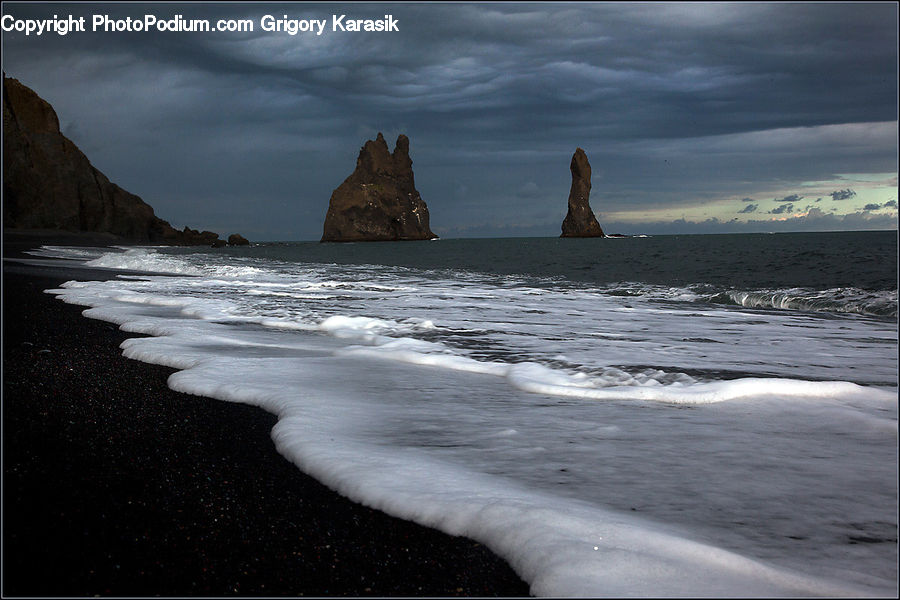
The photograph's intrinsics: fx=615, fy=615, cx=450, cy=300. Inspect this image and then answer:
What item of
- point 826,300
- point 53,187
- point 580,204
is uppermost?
point 580,204

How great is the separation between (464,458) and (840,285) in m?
14.0

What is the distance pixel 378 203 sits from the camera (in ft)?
376

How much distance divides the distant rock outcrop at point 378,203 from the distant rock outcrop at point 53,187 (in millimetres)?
48397

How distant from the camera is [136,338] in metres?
5.10

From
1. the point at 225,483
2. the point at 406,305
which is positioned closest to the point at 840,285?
the point at 406,305

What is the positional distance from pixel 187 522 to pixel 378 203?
377 feet

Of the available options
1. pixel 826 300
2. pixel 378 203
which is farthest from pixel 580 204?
pixel 826 300

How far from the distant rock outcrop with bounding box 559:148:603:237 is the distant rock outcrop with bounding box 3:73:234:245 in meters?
70.0

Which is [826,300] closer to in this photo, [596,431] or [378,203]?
[596,431]

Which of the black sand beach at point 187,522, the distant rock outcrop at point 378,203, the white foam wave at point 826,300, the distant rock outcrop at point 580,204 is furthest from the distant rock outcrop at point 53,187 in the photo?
the distant rock outcrop at point 580,204

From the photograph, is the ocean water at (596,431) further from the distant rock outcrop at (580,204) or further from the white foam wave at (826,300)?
the distant rock outcrop at (580,204)

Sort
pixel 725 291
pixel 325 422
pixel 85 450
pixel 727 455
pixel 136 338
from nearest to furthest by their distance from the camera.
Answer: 1. pixel 85 450
2. pixel 727 455
3. pixel 325 422
4. pixel 136 338
5. pixel 725 291

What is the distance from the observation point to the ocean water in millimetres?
1742

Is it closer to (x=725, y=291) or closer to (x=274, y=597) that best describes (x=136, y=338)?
(x=274, y=597)
